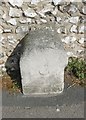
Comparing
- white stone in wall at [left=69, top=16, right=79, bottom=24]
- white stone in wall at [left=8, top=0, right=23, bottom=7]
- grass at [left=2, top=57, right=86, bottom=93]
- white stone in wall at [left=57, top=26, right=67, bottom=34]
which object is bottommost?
grass at [left=2, top=57, right=86, bottom=93]

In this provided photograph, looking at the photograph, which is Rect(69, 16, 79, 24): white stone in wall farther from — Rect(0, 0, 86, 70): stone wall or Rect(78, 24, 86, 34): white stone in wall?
Rect(78, 24, 86, 34): white stone in wall

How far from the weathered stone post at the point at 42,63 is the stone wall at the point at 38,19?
0.21m

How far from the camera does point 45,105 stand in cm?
541

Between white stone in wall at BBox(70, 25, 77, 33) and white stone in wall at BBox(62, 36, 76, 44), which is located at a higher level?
white stone in wall at BBox(70, 25, 77, 33)

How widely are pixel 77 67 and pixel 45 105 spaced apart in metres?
0.93

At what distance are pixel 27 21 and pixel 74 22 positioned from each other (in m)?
0.77

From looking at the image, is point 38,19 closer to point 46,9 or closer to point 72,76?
point 46,9

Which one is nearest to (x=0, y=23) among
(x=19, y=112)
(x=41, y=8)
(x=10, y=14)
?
(x=10, y=14)

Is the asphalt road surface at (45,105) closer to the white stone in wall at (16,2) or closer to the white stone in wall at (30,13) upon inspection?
the white stone in wall at (30,13)

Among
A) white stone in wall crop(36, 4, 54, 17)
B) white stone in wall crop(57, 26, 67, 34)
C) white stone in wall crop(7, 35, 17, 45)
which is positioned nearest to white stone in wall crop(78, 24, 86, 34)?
white stone in wall crop(57, 26, 67, 34)

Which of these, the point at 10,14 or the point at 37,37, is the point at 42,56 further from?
the point at 10,14

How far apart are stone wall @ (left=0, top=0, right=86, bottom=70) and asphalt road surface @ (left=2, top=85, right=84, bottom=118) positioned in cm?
83

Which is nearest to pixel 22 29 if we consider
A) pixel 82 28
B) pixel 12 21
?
pixel 12 21

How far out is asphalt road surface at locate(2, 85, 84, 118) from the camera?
5.25 m
